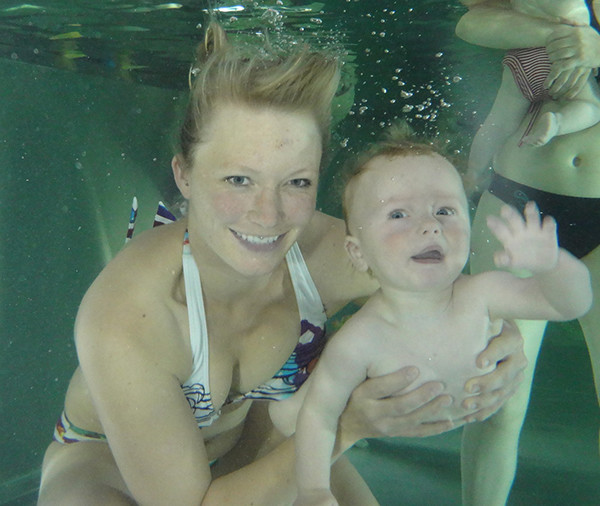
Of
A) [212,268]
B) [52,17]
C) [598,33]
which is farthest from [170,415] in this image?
[52,17]

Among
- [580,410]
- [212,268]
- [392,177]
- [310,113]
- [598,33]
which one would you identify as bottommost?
[580,410]

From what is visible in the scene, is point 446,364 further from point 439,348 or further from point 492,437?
point 492,437

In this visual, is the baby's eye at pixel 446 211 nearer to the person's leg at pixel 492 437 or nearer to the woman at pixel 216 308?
the woman at pixel 216 308

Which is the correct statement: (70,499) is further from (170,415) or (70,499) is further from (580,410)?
(580,410)

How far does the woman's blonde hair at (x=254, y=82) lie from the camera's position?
2.38m

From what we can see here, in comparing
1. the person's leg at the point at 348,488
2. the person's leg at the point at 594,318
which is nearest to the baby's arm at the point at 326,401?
the person's leg at the point at 348,488

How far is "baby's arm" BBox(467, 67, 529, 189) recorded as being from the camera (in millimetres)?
3262

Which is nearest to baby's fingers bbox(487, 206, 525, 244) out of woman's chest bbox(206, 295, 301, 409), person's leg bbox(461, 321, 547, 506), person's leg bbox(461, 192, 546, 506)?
woman's chest bbox(206, 295, 301, 409)

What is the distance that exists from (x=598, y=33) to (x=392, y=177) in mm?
1583

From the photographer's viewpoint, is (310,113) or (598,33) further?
(598,33)

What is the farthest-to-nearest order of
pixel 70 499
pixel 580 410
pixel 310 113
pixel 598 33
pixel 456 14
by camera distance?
pixel 580 410 → pixel 456 14 → pixel 598 33 → pixel 70 499 → pixel 310 113

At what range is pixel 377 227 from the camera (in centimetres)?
233

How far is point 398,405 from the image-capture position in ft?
7.88

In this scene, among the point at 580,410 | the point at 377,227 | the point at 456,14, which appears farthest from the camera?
the point at 580,410
